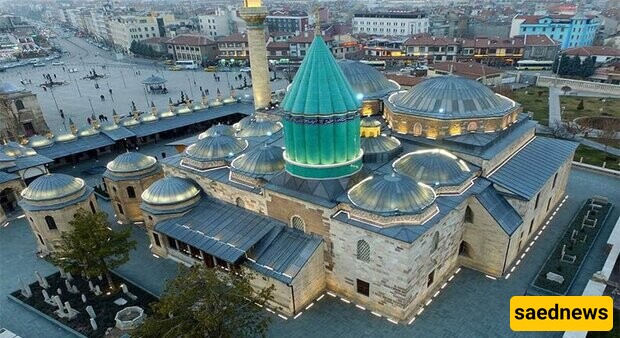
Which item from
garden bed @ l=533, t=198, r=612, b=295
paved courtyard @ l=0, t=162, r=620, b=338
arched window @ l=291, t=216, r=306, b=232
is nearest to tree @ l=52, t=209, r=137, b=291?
paved courtyard @ l=0, t=162, r=620, b=338

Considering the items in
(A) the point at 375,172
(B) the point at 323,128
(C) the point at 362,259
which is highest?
Answer: (B) the point at 323,128

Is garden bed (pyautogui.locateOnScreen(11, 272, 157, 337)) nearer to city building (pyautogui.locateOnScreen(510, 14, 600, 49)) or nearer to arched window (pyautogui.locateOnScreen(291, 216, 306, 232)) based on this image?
arched window (pyautogui.locateOnScreen(291, 216, 306, 232))

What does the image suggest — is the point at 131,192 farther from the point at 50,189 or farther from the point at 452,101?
the point at 452,101

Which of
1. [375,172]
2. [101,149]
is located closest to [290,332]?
[375,172]

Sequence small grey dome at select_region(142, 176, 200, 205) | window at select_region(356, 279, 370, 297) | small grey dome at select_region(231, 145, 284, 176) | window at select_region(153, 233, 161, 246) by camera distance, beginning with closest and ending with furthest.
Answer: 1. window at select_region(356, 279, 370, 297)
2. small grey dome at select_region(231, 145, 284, 176)
3. small grey dome at select_region(142, 176, 200, 205)
4. window at select_region(153, 233, 161, 246)

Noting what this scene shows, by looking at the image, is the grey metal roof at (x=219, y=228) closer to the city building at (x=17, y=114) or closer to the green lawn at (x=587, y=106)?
the city building at (x=17, y=114)

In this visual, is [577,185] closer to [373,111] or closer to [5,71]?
[373,111]

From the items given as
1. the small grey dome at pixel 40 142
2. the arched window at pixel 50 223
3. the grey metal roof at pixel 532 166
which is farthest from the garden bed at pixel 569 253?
the small grey dome at pixel 40 142
